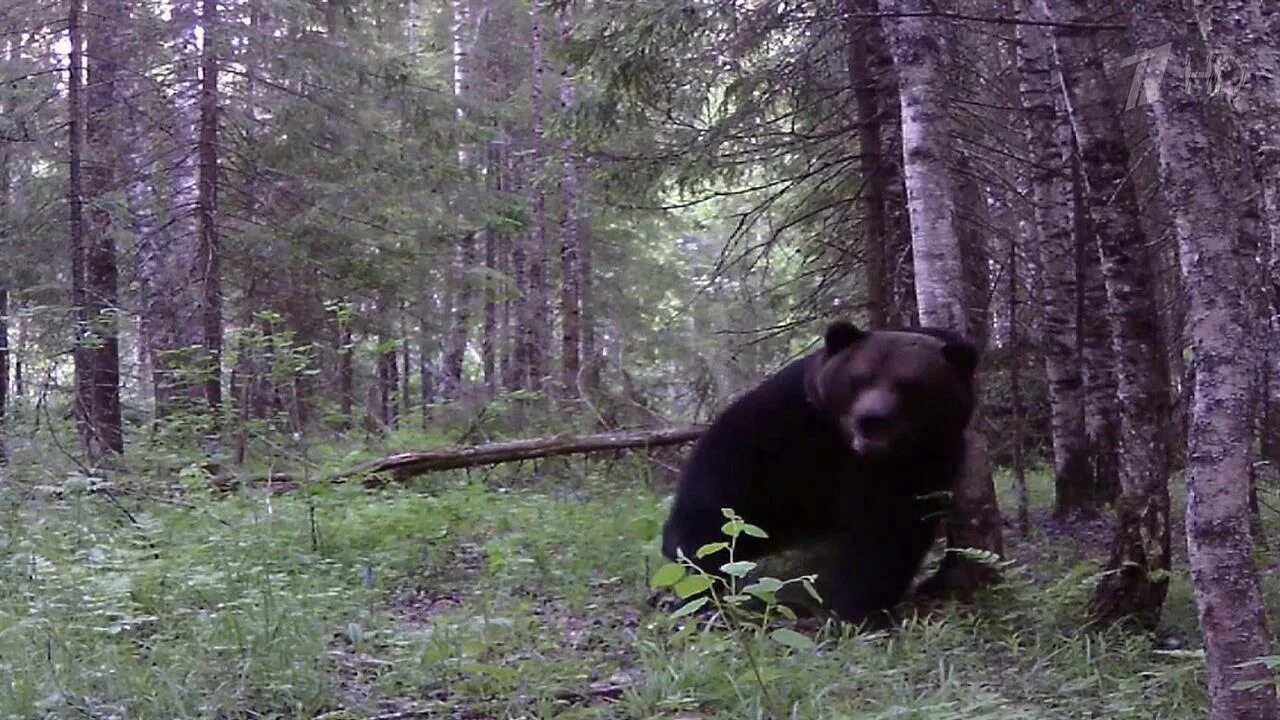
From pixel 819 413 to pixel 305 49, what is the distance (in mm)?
11780

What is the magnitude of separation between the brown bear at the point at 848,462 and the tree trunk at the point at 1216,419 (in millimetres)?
2081

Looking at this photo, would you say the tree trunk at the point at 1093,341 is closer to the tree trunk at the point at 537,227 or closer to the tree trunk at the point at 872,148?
the tree trunk at the point at 872,148

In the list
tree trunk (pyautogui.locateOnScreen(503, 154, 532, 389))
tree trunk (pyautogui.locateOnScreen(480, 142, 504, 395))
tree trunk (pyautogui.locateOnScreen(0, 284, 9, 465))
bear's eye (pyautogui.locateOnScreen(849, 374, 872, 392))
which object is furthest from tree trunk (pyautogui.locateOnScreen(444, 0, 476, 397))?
bear's eye (pyautogui.locateOnScreen(849, 374, 872, 392))

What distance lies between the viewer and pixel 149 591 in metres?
6.68

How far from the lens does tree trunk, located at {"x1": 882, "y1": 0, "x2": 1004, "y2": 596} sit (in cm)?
760

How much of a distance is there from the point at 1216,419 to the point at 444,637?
128 inches

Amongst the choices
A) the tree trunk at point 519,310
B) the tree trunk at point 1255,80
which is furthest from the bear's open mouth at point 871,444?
the tree trunk at point 519,310

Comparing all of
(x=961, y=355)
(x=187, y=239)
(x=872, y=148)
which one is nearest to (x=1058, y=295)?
(x=872, y=148)

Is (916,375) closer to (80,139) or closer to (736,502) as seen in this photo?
(736,502)

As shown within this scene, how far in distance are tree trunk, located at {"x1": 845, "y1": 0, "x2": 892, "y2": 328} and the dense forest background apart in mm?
31

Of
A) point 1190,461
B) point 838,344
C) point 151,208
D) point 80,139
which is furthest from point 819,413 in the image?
point 151,208

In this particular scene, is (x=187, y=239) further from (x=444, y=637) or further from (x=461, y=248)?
(x=444, y=637)

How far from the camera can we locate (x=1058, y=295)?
11.3 m

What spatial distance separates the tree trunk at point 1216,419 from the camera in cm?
442
